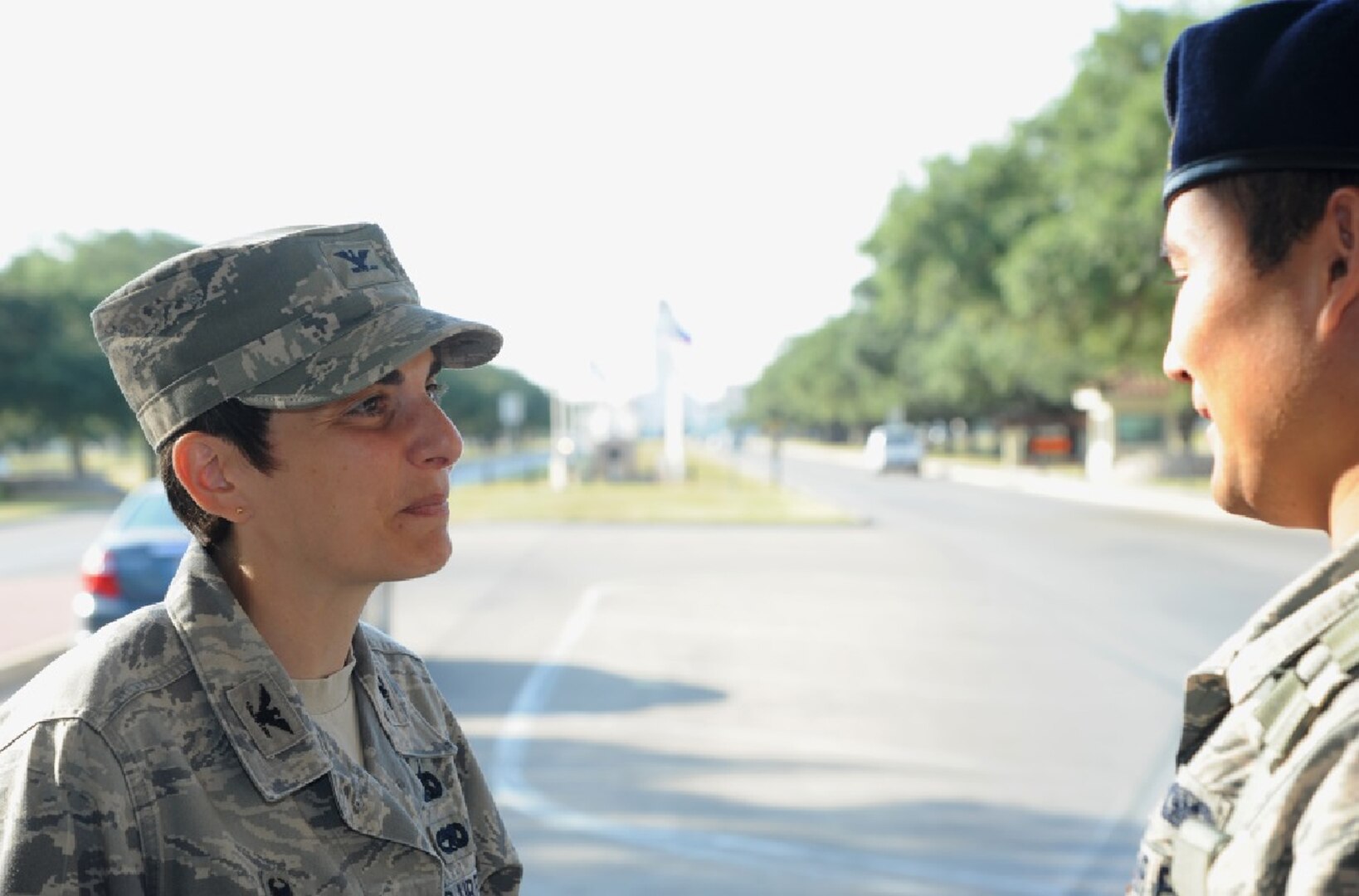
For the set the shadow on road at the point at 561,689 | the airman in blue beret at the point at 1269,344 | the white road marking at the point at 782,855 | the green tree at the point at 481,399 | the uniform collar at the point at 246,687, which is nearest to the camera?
the airman in blue beret at the point at 1269,344

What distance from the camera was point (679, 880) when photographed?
546cm

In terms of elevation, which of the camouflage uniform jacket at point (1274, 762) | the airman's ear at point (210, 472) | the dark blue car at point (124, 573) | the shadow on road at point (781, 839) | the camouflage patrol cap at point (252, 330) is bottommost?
the shadow on road at point (781, 839)

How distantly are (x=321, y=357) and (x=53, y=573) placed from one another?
1763 centimetres

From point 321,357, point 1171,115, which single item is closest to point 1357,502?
point 1171,115

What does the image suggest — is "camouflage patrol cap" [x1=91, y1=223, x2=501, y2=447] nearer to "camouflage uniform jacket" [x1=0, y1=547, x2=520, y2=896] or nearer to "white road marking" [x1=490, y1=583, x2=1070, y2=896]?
"camouflage uniform jacket" [x1=0, y1=547, x2=520, y2=896]

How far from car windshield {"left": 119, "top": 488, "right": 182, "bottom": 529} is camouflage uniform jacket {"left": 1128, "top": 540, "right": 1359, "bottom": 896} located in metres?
8.91

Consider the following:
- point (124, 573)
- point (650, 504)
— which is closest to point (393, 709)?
point (124, 573)

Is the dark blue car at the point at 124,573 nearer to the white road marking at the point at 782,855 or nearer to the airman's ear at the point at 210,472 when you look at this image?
the white road marking at the point at 782,855

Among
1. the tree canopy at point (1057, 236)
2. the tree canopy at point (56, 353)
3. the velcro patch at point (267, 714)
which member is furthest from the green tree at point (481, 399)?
the velcro patch at point (267, 714)

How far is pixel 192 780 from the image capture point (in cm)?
172

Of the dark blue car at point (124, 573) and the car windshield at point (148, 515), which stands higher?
the car windshield at point (148, 515)

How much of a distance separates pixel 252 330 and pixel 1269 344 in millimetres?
1280

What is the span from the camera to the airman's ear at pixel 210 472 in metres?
1.93

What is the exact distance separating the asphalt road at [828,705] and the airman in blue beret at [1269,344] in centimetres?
411
